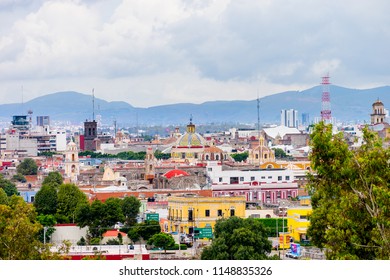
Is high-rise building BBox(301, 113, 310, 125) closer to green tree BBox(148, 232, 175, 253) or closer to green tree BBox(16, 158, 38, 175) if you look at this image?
green tree BBox(16, 158, 38, 175)

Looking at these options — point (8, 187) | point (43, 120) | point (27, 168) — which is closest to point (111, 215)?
point (8, 187)

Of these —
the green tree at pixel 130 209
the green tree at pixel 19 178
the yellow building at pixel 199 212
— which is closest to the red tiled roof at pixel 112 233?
the green tree at pixel 130 209

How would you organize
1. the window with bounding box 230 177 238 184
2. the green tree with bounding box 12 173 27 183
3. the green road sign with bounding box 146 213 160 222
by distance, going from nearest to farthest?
1. the green road sign with bounding box 146 213 160 222
2. the window with bounding box 230 177 238 184
3. the green tree with bounding box 12 173 27 183

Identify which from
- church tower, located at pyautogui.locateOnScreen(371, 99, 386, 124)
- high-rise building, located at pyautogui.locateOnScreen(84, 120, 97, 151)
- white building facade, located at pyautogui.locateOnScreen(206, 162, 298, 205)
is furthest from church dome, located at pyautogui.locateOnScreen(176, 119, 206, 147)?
high-rise building, located at pyautogui.locateOnScreen(84, 120, 97, 151)

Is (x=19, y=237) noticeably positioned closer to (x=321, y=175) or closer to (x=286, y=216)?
(x=321, y=175)

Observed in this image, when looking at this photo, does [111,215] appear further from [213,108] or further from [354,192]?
[213,108]

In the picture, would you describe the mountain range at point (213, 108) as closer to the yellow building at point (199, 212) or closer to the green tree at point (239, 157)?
the green tree at point (239, 157)
